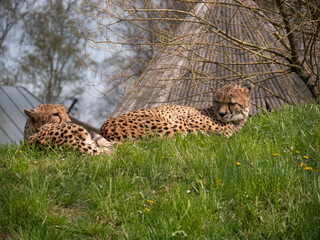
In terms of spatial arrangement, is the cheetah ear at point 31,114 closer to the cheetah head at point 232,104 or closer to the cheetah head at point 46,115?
the cheetah head at point 46,115

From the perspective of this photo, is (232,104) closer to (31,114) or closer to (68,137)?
(68,137)

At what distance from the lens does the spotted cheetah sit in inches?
180

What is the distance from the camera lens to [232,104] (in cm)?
478

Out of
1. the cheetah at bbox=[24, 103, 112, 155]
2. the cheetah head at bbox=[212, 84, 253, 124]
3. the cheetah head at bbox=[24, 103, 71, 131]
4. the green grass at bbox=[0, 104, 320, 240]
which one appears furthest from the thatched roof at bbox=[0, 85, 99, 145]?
the green grass at bbox=[0, 104, 320, 240]

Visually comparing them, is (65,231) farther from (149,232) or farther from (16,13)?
(16,13)

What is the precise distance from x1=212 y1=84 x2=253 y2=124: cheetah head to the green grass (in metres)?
0.87

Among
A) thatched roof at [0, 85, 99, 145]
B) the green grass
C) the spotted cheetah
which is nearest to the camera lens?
the green grass

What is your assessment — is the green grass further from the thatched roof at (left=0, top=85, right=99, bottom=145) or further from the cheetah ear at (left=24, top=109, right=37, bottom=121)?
the thatched roof at (left=0, top=85, right=99, bottom=145)

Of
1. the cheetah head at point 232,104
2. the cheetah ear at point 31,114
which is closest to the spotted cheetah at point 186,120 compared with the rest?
the cheetah head at point 232,104

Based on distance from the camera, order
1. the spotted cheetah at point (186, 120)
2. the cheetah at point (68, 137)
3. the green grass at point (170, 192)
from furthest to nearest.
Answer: the spotted cheetah at point (186, 120), the cheetah at point (68, 137), the green grass at point (170, 192)

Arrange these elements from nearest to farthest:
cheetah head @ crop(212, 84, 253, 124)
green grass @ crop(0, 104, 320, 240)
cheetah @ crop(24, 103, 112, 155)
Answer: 1. green grass @ crop(0, 104, 320, 240)
2. cheetah @ crop(24, 103, 112, 155)
3. cheetah head @ crop(212, 84, 253, 124)

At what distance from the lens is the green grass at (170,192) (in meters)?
2.64

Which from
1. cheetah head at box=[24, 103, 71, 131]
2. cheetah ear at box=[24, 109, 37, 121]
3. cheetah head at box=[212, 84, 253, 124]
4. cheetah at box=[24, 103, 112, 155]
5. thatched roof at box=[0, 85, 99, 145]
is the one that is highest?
thatched roof at box=[0, 85, 99, 145]

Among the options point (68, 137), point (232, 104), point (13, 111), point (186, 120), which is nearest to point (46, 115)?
point (68, 137)
